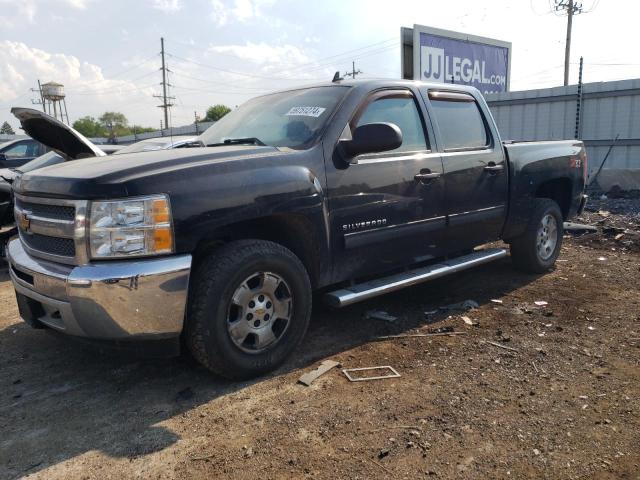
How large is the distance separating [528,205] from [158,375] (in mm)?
4046

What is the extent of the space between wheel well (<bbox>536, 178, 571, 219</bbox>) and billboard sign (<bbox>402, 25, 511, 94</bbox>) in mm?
7660

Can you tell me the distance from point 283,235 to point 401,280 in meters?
1.12

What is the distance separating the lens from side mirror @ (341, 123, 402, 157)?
141 inches

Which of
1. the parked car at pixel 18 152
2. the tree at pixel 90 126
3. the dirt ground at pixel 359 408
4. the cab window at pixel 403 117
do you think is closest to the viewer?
the dirt ground at pixel 359 408

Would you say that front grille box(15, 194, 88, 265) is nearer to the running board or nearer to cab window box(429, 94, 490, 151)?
the running board

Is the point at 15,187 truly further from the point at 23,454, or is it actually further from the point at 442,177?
the point at 442,177

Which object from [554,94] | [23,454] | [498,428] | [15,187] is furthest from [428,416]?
[554,94]

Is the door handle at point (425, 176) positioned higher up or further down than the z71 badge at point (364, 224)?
higher up

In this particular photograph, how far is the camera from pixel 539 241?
18.9ft

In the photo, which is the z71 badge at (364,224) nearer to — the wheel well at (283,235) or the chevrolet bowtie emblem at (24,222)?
the wheel well at (283,235)

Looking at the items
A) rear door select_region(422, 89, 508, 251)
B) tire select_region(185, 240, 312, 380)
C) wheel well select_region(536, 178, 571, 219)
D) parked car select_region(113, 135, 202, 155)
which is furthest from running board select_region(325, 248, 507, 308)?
parked car select_region(113, 135, 202, 155)

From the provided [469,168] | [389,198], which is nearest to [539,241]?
[469,168]

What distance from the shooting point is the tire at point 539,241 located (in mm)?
5605

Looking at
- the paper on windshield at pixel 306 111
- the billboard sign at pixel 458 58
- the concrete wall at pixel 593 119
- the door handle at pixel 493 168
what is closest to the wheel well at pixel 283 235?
the paper on windshield at pixel 306 111
